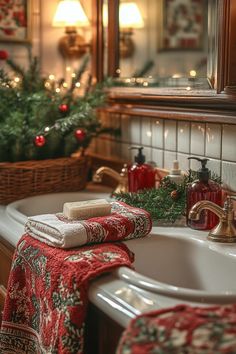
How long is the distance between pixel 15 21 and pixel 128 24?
1.62 feet

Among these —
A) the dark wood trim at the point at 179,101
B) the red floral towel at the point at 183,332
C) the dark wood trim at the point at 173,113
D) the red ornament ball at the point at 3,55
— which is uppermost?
the red ornament ball at the point at 3,55

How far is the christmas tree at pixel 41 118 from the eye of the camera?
1910 mm

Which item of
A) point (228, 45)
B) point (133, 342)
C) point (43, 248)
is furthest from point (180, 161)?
point (133, 342)

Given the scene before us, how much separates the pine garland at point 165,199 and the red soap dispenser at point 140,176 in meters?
0.12

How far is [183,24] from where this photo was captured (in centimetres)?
200

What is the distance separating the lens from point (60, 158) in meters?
1.99

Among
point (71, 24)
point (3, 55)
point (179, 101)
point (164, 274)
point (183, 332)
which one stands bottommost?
point (164, 274)

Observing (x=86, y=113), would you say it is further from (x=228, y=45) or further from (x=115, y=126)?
(x=228, y=45)

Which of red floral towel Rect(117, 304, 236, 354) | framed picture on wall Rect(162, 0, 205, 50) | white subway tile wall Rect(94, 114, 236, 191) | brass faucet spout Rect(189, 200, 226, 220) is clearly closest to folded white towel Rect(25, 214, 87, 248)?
brass faucet spout Rect(189, 200, 226, 220)

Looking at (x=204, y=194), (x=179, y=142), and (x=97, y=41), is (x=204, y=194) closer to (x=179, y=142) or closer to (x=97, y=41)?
(x=179, y=142)

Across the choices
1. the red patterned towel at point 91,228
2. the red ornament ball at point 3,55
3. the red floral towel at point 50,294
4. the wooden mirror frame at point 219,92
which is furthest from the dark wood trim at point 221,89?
the red ornament ball at point 3,55

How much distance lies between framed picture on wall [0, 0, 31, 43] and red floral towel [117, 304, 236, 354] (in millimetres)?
1709

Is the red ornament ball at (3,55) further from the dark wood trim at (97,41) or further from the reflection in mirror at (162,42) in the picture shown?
the reflection in mirror at (162,42)

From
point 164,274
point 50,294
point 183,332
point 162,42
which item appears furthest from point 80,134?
point 183,332
